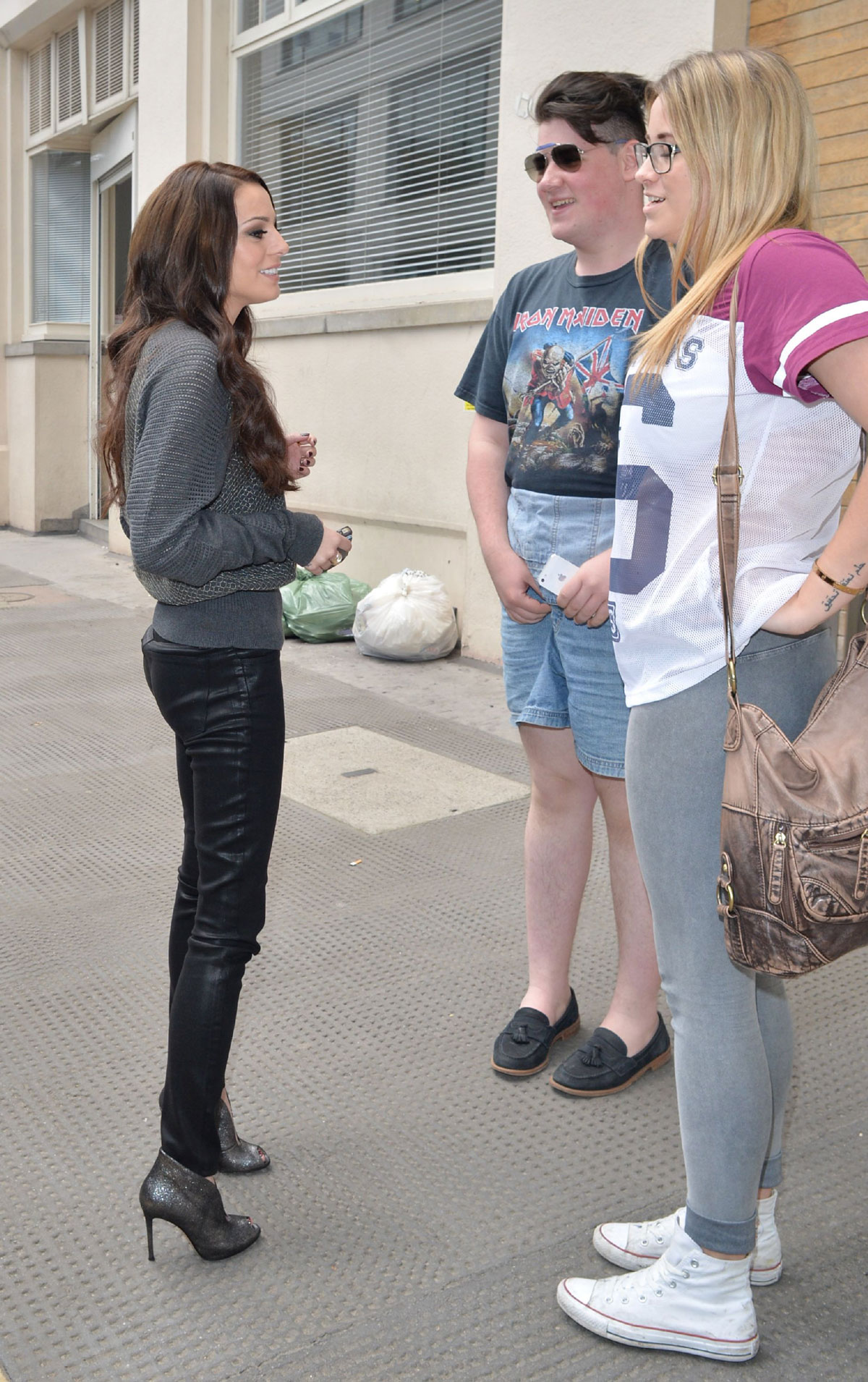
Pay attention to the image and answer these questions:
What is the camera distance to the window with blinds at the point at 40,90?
40.2ft

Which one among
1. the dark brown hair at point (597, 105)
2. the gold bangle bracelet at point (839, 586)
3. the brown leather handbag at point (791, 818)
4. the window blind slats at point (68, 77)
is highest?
the window blind slats at point (68, 77)

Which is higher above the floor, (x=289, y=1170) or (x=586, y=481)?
(x=586, y=481)

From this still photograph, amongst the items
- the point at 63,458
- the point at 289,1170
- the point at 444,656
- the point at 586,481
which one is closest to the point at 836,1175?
the point at 289,1170

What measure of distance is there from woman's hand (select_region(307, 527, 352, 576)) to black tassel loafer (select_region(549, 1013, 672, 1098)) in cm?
126

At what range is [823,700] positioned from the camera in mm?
1667

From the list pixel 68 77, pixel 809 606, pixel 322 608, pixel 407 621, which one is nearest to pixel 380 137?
pixel 322 608

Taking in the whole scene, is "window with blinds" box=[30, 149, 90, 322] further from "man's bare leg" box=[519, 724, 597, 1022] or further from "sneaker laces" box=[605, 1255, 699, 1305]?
"sneaker laces" box=[605, 1255, 699, 1305]

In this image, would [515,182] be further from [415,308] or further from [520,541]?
[520,541]

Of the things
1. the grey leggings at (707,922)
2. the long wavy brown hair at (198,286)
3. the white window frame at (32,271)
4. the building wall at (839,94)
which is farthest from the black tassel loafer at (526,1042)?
the white window frame at (32,271)

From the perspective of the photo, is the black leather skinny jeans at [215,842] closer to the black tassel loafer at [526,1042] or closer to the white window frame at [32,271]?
the black tassel loafer at [526,1042]

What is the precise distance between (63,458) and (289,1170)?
10765 millimetres

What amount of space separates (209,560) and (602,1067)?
1.46m

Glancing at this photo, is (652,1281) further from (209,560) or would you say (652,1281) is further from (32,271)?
(32,271)

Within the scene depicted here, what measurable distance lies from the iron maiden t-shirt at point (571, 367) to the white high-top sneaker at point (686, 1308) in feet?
4.75
